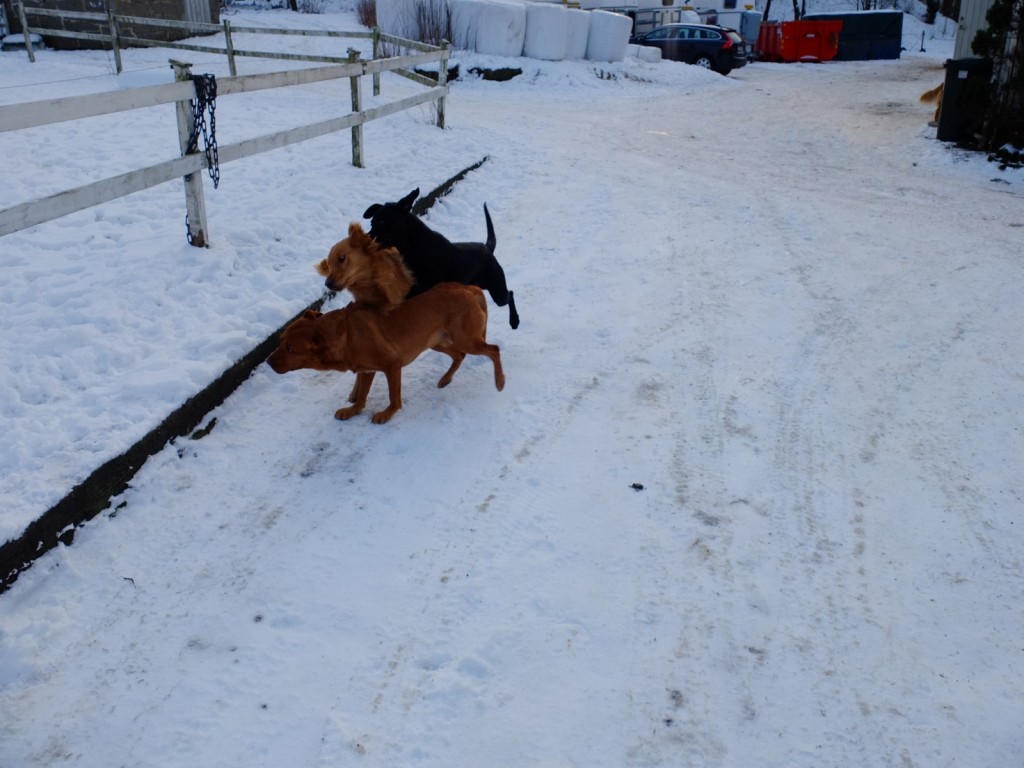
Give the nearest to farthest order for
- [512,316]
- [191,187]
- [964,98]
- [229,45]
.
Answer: [512,316]
[191,187]
[964,98]
[229,45]

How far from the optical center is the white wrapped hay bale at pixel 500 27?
22.8 metres

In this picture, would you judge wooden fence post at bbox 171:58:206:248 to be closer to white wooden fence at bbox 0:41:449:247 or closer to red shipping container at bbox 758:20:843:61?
white wooden fence at bbox 0:41:449:247

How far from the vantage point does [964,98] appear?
12.8 meters

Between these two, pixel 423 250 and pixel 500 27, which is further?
pixel 500 27

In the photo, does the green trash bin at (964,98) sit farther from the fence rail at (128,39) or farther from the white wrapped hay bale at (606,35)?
the white wrapped hay bale at (606,35)

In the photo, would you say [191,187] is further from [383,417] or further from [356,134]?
[356,134]

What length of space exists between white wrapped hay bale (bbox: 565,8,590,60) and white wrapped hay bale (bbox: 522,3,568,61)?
1.04ft

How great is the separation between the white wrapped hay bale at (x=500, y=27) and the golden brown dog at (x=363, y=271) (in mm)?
20452

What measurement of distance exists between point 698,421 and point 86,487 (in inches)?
125

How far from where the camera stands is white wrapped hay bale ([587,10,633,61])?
24859 mm

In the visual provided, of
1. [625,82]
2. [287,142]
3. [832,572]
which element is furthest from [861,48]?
[832,572]

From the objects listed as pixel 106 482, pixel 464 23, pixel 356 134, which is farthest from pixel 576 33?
pixel 106 482

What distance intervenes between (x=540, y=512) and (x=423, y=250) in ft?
5.82

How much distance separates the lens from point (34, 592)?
10.8 feet
